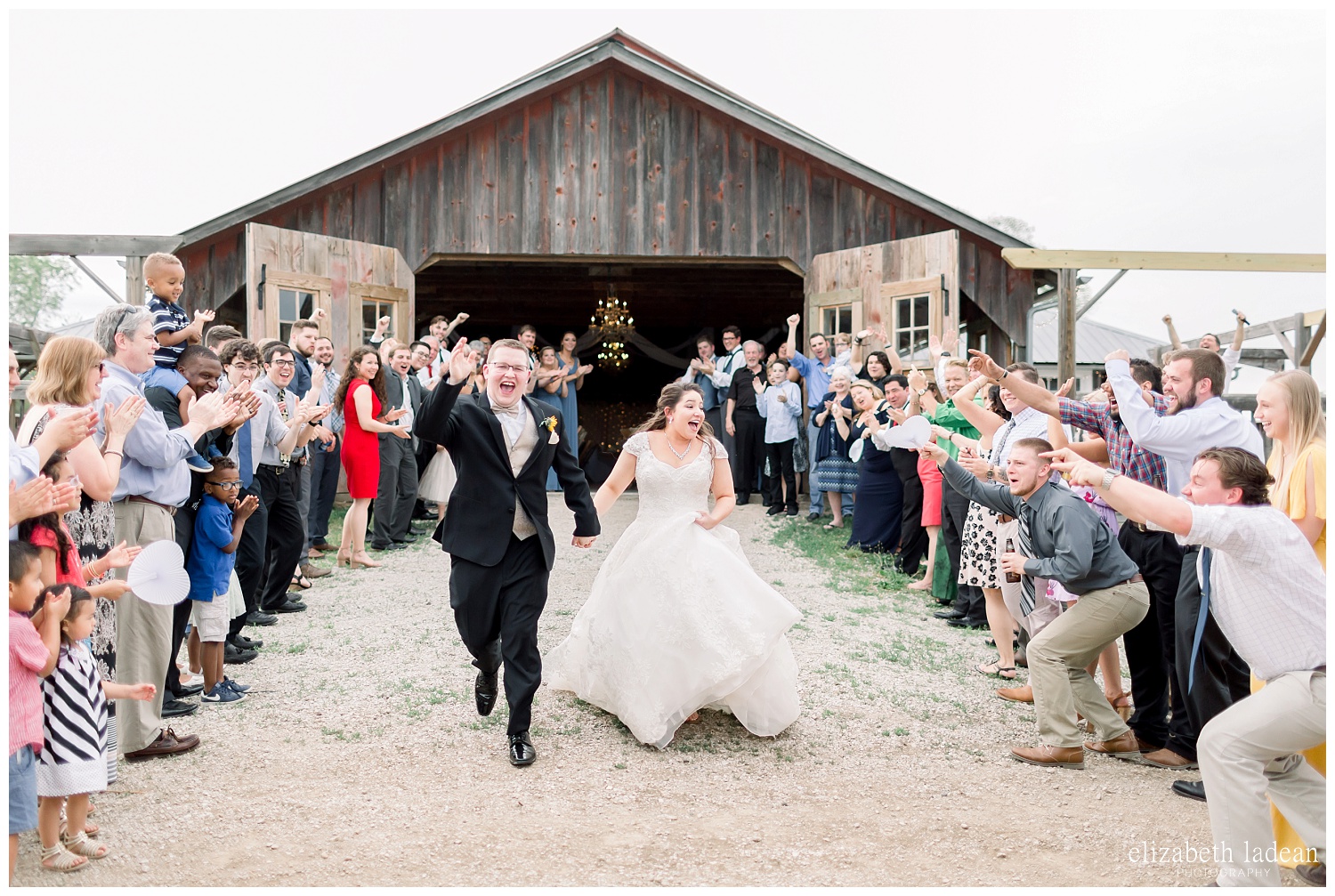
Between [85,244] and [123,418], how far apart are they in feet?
25.8

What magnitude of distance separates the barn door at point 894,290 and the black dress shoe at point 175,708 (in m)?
7.46

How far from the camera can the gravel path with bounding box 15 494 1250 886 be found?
3.24m

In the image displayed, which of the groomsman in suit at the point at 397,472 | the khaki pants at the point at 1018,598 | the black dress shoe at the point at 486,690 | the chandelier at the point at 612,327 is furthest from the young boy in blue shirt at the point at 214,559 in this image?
the chandelier at the point at 612,327

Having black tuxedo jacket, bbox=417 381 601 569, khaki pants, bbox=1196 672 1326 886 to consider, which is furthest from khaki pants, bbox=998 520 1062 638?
black tuxedo jacket, bbox=417 381 601 569

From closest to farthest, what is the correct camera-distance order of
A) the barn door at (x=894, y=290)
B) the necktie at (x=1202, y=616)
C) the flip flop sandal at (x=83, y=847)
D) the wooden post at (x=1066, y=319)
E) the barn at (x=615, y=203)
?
the flip flop sandal at (x=83, y=847), the necktie at (x=1202, y=616), the wooden post at (x=1066, y=319), the barn door at (x=894, y=290), the barn at (x=615, y=203)

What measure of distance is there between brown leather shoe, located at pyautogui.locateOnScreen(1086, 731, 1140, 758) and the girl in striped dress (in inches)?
153

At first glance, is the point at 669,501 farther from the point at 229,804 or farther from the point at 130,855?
the point at 130,855

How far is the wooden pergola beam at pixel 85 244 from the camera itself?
10125 millimetres

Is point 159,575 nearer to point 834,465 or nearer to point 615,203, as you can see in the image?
point 834,465

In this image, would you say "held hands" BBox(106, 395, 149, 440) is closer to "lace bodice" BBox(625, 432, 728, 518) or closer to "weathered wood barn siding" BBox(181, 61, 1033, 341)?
"lace bodice" BBox(625, 432, 728, 518)

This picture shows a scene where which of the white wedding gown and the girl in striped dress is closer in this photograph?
the girl in striped dress

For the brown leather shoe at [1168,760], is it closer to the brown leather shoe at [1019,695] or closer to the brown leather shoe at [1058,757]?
the brown leather shoe at [1058,757]

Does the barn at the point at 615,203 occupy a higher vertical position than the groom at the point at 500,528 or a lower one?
higher

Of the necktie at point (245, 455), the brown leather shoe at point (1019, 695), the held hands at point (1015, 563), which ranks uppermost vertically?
the necktie at point (245, 455)
